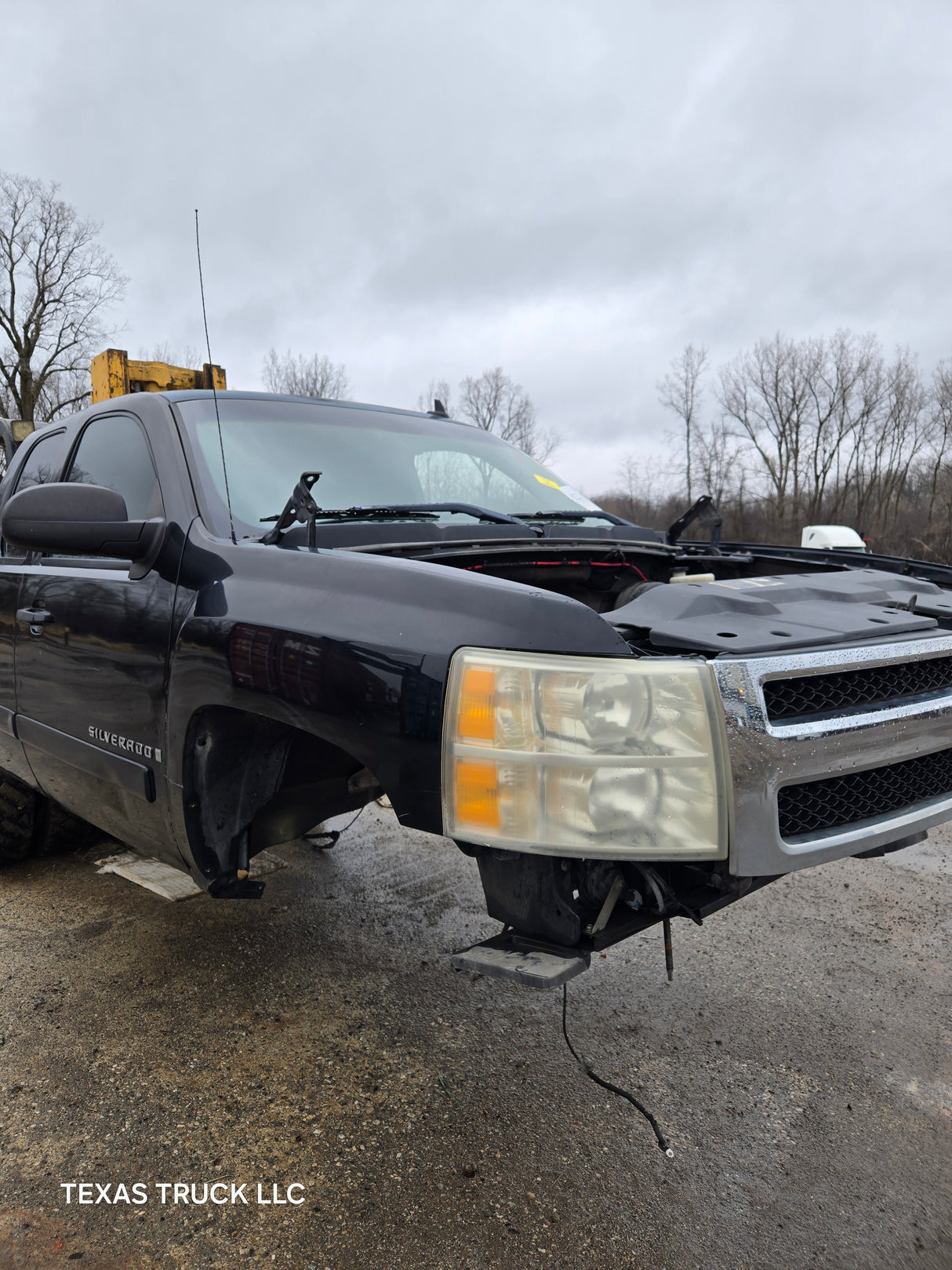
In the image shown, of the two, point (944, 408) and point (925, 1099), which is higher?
point (944, 408)

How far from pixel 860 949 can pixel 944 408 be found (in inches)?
1641

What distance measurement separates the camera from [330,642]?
1.68m

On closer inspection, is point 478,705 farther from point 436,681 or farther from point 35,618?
point 35,618

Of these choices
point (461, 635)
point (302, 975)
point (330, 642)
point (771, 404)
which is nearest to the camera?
point (461, 635)

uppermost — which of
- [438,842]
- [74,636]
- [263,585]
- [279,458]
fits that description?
[279,458]

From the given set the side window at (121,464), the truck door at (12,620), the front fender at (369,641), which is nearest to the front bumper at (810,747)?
the front fender at (369,641)

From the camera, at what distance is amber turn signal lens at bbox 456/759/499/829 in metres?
1.49

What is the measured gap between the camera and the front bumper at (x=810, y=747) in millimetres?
1497

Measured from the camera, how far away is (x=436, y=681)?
1.54 metres

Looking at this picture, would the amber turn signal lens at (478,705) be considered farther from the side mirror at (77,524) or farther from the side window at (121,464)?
the side window at (121,464)

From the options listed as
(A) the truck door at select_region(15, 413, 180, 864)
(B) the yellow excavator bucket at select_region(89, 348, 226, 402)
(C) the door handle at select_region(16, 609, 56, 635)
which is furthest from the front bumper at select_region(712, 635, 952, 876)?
(B) the yellow excavator bucket at select_region(89, 348, 226, 402)

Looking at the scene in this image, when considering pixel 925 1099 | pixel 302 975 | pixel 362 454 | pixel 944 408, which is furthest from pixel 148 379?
pixel 944 408

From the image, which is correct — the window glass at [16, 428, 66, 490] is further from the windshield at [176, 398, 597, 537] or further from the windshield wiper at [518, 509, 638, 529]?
the windshield wiper at [518, 509, 638, 529]

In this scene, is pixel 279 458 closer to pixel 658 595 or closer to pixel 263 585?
pixel 263 585
